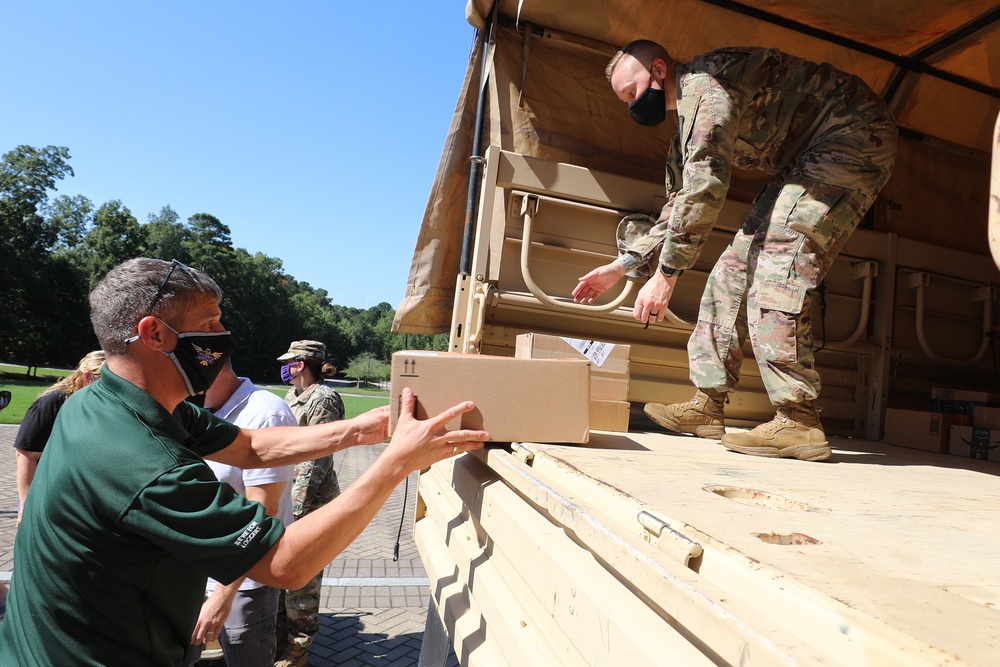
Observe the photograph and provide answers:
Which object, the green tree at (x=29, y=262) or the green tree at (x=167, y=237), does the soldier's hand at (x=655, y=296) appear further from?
the green tree at (x=167, y=237)

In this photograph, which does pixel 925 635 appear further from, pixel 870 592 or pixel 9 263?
pixel 9 263

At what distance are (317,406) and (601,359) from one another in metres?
2.46

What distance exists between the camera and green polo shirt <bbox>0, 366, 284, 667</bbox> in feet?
4.50

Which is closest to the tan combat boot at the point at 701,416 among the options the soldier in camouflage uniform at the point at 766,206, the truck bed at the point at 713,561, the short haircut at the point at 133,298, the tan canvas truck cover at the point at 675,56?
the soldier in camouflage uniform at the point at 766,206

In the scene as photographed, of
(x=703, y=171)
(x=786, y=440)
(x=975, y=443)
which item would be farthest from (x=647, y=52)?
(x=975, y=443)

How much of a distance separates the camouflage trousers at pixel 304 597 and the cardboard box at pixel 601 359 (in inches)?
71.5

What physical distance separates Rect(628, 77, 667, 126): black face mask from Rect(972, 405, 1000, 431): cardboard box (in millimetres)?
2007

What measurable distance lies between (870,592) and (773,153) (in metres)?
2.32

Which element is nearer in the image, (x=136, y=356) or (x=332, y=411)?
(x=136, y=356)

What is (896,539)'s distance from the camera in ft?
3.61

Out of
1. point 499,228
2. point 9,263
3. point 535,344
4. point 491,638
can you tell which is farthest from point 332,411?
point 9,263

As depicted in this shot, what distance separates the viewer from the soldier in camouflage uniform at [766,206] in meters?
2.26

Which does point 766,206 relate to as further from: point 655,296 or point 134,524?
point 134,524

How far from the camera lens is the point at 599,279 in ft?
8.95
